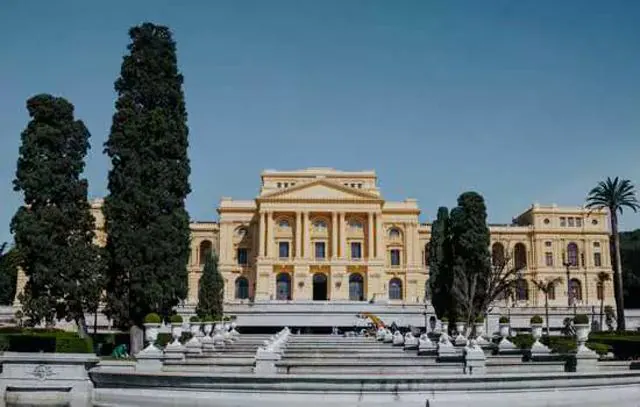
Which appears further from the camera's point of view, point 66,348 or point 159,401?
point 66,348

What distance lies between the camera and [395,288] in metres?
73.5

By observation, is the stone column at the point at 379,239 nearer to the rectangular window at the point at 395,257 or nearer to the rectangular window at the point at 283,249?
the rectangular window at the point at 395,257

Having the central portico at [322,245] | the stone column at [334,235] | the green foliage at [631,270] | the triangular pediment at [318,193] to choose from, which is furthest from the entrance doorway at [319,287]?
the green foliage at [631,270]

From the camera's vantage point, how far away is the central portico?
227 feet

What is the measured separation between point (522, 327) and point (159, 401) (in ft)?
143

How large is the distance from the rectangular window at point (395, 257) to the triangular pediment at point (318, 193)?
22.0 ft

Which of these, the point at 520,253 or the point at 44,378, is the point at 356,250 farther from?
the point at 44,378

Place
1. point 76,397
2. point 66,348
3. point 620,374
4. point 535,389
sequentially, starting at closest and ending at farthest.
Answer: point 535,389 < point 620,374 < point 76,397 < point 66,348

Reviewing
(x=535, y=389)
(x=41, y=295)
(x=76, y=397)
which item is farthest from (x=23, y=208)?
(x=535, y=389)

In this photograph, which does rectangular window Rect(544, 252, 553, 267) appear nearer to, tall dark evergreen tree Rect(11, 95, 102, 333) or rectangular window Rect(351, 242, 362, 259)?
rectangular window Rect(351, 242, 362, 259)

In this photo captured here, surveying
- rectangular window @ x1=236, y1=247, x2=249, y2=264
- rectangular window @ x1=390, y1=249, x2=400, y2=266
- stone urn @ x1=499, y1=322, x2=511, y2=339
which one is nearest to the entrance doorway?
rectangular window @ x1=390, y1=249, x2=400, y2=266

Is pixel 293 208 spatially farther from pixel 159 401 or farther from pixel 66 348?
pixel 159 401

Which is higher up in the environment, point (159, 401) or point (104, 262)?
point (104, 262)

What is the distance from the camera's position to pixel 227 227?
74.0 metres
